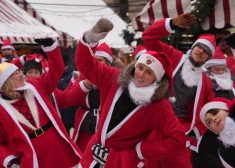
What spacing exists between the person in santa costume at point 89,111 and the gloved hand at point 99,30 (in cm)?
140

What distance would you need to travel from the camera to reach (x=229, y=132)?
2.13 metres

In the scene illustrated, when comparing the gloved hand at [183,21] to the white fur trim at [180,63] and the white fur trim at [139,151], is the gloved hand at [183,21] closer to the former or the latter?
the white fur trim at [180,63]

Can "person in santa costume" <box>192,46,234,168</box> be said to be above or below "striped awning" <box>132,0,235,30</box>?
below

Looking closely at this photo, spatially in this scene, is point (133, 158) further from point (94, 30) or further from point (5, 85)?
point (5, 85)

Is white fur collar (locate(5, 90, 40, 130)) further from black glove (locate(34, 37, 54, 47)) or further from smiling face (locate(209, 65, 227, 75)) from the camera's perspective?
smiling face (locate(209, 65, 227, 75))

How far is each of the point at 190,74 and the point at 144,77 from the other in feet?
3.72

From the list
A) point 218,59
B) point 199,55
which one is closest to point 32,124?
point 199,55

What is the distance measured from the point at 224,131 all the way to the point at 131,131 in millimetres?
713

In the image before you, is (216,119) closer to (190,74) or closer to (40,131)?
(190,74)

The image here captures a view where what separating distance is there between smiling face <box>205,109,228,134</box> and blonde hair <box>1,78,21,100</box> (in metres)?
1.61

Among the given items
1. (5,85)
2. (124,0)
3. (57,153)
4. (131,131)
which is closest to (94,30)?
(131,131)

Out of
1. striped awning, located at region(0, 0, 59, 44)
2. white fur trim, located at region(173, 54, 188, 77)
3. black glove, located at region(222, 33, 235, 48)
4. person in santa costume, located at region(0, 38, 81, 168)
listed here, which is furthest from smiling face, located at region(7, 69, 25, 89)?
striped awning, located at region(0, 0, 59, 44)

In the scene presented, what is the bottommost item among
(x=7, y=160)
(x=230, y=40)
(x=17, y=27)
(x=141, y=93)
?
(x=7, y=160)

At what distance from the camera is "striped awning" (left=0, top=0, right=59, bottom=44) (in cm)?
860
